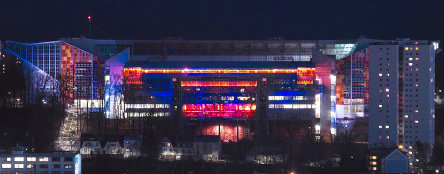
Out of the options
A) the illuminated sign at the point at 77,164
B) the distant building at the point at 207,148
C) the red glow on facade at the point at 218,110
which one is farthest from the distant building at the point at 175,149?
the red glow on facade at the point at 218,110

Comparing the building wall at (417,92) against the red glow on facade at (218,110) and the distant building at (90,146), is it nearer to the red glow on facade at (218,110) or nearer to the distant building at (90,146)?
the red glow on facade at (218,110)

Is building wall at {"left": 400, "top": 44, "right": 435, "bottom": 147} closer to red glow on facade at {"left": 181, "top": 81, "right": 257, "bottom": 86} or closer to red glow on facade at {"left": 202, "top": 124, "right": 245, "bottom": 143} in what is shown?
red glow on facade at {"left": 181, "top": 81, "right": 257, "bottom": 86}

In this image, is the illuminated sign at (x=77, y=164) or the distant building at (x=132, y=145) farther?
the distant building at (x=132, y=145)

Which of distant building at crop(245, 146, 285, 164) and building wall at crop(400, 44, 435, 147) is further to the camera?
building wall at crop(400, 44, 435, 147)

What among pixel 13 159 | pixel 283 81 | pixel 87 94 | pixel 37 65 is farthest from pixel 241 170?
pixel 37 65

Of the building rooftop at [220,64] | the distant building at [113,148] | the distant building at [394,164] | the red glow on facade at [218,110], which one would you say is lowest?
the distant building at [394,164]

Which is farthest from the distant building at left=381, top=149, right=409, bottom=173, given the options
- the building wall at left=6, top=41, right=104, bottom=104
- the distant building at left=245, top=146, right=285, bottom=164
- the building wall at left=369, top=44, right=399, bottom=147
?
the building wall at left=6, top=41, right=104, bottom=104

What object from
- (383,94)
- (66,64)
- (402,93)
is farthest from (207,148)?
(66,64)
